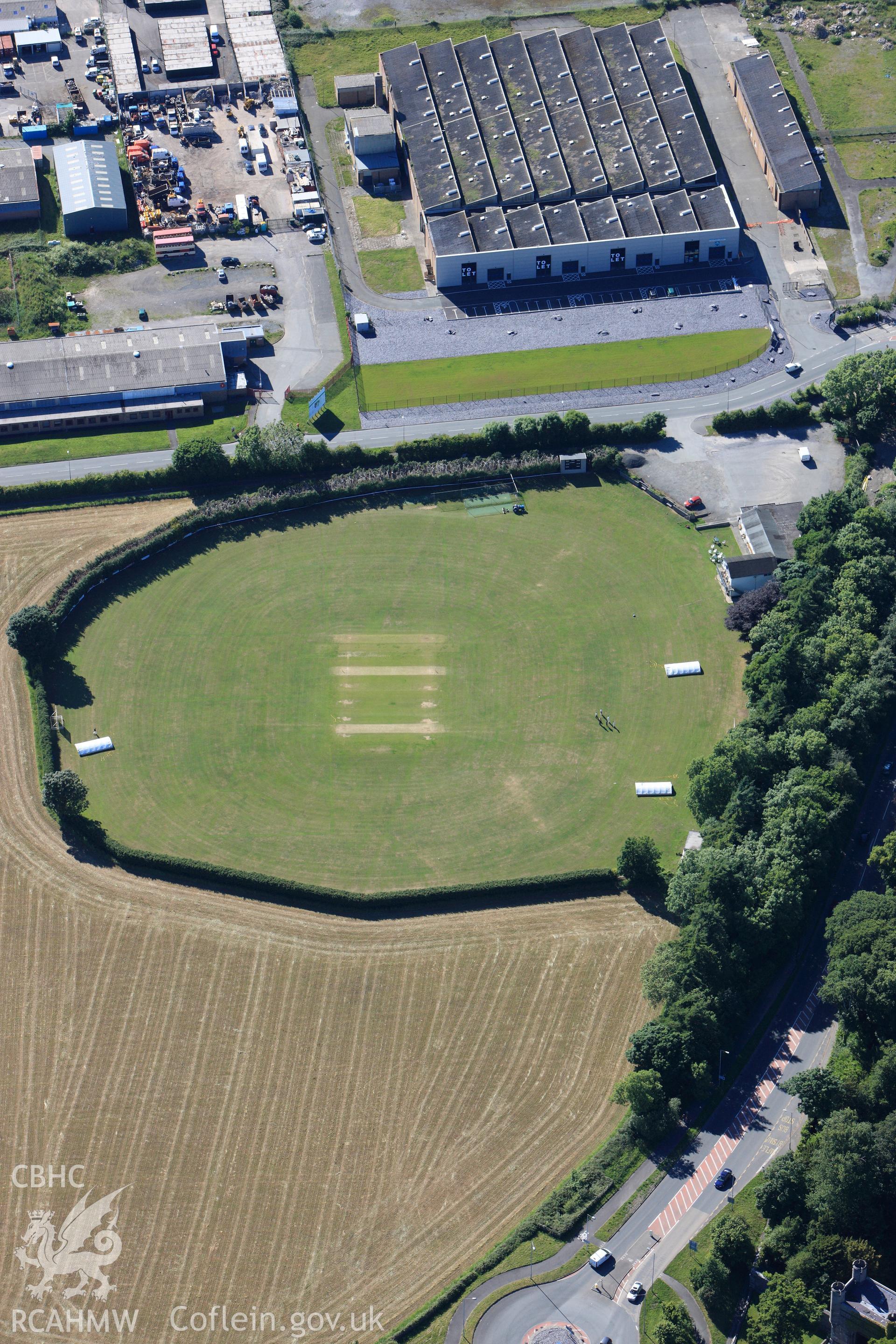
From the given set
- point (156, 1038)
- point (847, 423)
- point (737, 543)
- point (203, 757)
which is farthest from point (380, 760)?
point (847, 423)

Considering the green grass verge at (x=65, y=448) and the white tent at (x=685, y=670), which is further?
the green grass verge at (x=65, y=448)

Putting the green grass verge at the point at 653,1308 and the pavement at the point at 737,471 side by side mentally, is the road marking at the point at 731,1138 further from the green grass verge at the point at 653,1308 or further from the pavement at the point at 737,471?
the pavement at the point at 737,471

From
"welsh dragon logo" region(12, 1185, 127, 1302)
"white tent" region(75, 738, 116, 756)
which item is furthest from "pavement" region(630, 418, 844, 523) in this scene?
"welsh dragon logo" region(12, 1185, 127, 1302)

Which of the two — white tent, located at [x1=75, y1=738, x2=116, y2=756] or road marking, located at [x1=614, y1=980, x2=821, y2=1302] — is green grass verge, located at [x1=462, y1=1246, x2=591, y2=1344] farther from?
white tent, located at [x1=75, y1=738, x2=116, y2=756]

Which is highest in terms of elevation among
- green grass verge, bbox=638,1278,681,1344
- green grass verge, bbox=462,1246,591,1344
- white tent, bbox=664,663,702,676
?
white tent, bbox=664,663,702,676

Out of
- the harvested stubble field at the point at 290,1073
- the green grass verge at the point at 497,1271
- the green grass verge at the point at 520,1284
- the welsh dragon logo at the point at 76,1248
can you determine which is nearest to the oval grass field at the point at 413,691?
the harvested stubble field at the point at 290,1073

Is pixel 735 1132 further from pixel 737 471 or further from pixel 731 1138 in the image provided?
pixel 737 471

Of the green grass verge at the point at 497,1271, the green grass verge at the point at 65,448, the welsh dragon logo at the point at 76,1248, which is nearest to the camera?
the green grass verge at the point at 497,1271

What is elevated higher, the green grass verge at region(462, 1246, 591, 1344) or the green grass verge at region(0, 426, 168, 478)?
the green grass verge at region(0, 426, 168, 478)
